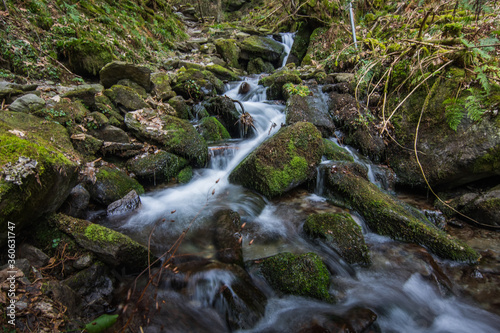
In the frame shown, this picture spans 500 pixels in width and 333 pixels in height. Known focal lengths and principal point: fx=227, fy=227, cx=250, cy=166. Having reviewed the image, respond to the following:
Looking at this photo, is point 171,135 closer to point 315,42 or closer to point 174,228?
point 174,228

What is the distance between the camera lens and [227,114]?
23.1 ft

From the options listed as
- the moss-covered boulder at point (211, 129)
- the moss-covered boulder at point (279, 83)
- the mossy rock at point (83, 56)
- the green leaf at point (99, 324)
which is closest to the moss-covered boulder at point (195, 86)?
the moss-covered boulder at point (211, 129)

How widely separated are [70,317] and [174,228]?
199 centimetres

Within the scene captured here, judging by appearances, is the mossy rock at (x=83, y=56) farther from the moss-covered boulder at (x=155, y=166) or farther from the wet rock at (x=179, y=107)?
the moss-covered boulder at (x=155, y=166)

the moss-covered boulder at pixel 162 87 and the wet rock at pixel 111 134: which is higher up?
the moss-covered boulder at pixel 162 87

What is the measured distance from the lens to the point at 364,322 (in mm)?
2393

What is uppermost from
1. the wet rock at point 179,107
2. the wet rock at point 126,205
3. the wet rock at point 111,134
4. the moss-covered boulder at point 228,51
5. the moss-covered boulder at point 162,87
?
the moss-covered boulder at point 228,51

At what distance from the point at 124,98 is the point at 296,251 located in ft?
17.6

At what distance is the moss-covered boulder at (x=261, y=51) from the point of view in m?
14.0

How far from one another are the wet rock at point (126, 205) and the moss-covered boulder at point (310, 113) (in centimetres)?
440

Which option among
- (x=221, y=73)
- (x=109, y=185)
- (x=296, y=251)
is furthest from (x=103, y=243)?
(x=221, y=73)

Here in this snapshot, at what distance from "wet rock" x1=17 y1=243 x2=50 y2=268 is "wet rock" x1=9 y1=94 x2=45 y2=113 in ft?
10.0

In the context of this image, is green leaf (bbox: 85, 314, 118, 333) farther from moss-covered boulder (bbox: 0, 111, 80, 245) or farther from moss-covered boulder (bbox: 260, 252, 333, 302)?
moss-covered boulder (bbox: 260, 252, 333, 302)

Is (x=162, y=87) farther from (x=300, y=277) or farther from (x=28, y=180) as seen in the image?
Result: (x=300, y=277)
